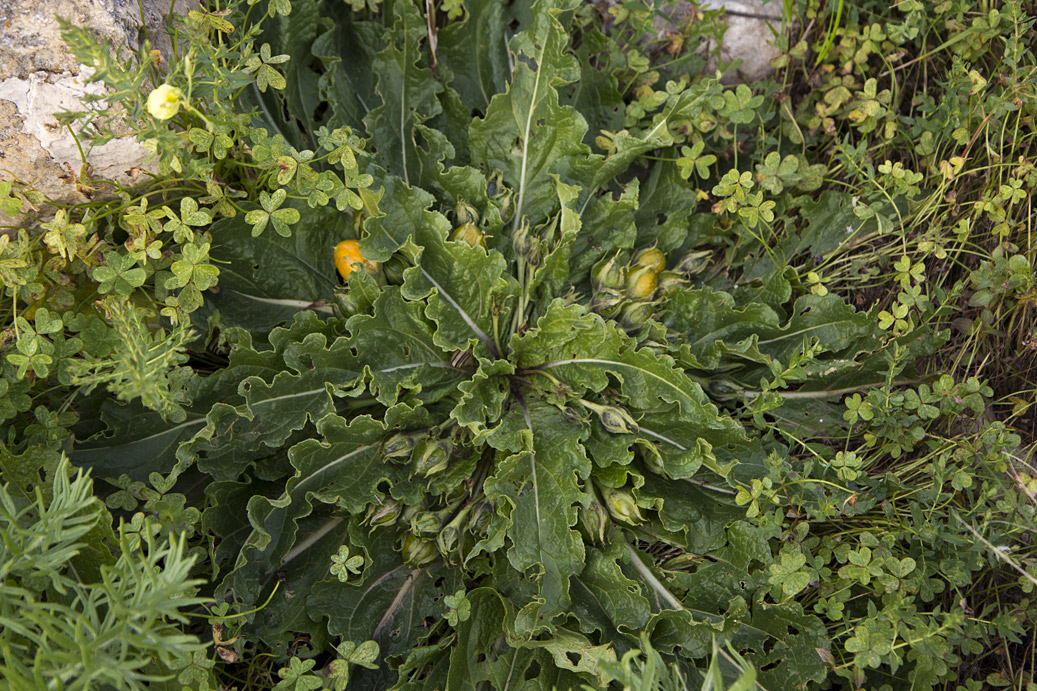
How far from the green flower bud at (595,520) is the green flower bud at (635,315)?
798mm

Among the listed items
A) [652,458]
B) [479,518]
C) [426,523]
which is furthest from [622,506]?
[426,523]

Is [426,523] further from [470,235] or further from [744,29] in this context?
[744,29]

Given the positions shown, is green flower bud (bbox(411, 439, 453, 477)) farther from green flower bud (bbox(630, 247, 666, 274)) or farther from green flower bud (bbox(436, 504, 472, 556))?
green flower bud (bbox(630, 247, 666, 274))

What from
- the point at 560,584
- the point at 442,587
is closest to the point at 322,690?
the point at 442,587

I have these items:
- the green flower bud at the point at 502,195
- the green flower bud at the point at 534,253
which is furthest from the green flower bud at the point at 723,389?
the green flower bud at the point at 502,195

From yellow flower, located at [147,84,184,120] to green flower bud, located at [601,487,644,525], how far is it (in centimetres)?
221

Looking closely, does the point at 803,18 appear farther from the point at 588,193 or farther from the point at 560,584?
the point at 560,584

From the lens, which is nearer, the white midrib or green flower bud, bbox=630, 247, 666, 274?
the white midrib

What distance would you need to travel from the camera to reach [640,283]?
325 cm

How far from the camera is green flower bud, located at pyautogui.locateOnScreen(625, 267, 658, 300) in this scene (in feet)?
10.6

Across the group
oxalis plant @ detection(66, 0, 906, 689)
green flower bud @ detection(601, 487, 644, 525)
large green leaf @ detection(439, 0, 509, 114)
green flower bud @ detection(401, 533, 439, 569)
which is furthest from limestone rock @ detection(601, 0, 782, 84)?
green flower bud @ detection(401, 533, 439, 569)

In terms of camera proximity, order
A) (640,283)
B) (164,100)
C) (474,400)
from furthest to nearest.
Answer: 1. (640,283)
2. (474,400)
3. (164,100)

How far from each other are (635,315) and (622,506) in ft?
2.75

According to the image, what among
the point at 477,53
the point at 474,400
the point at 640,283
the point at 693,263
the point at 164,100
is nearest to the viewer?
the point at 164,100
